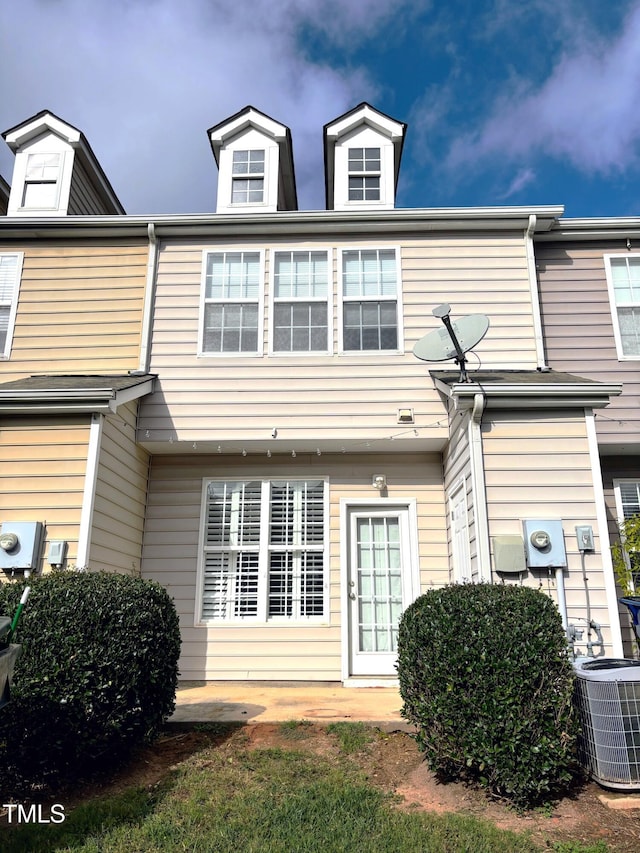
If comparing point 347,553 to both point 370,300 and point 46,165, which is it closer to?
point 370,300

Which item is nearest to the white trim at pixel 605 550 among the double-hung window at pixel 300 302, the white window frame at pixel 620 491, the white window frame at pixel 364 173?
the white window frame at pixel 620 491

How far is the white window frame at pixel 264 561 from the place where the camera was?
22.1ft

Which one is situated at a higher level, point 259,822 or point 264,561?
point 264,561

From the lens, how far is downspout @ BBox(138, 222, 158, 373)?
7.11m

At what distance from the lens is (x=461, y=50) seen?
845cm

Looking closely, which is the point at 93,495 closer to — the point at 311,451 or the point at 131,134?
the point at 311,451

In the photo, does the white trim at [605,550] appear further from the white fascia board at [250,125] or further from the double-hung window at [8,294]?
the double-hung window at [8,294]

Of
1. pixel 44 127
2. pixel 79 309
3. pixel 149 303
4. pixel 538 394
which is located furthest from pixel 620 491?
pixel 44 127

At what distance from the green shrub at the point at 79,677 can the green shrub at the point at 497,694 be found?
1705mm

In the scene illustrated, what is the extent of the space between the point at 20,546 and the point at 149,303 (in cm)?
332

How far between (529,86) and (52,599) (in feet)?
30.4

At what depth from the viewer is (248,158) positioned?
8062 mm

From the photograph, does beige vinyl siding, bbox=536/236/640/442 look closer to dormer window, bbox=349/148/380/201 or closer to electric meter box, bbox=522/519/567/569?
electric meter box, bbox=522/519/567/569

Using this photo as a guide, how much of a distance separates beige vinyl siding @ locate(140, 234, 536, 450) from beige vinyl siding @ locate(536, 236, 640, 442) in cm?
42
